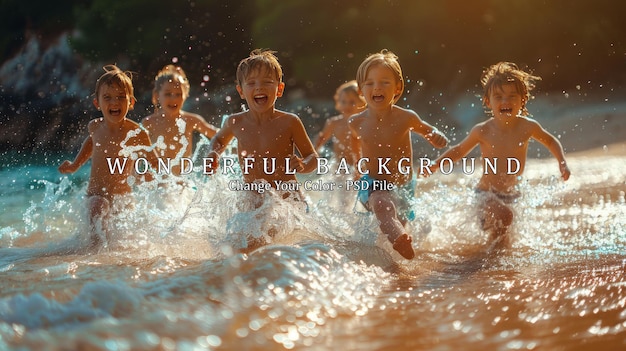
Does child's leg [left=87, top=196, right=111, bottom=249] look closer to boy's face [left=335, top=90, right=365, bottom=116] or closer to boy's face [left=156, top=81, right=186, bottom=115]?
boy's face [left=156, top=81, right=186, bottom=115]

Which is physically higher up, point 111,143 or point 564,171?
point 111,143

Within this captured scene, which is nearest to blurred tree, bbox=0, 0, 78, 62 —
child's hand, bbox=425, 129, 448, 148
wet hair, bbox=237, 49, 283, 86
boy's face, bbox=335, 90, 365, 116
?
boy's face, bbox=335, 90, 365, 116

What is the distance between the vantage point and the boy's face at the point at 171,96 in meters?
5.93

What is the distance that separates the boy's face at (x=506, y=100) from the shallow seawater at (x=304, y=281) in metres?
0.58

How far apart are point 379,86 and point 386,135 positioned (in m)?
0.31

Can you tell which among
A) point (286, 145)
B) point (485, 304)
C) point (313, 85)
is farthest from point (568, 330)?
point (313, 85)

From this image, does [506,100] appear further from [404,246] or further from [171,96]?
[171,96]

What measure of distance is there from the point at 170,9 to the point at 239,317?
462 inches

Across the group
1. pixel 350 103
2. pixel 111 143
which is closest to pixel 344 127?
pixel 350 103

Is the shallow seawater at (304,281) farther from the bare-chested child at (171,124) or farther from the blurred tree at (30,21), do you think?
the blurred tree at (30,21)

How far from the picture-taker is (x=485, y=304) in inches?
113

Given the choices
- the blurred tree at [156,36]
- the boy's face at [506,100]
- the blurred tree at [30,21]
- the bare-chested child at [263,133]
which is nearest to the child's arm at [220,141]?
the bare-chested child at [263,133]

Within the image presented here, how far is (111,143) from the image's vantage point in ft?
16.0

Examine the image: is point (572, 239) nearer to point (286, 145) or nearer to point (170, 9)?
point (286, 145)
